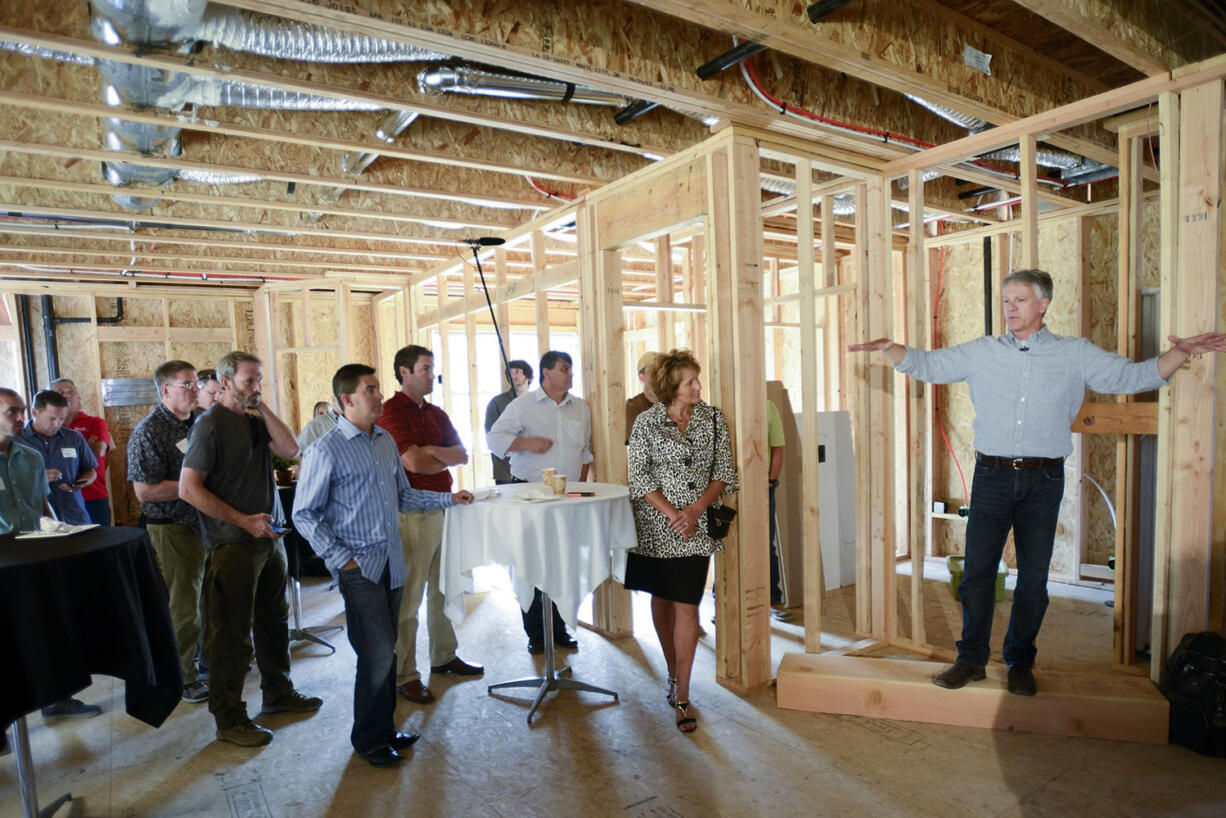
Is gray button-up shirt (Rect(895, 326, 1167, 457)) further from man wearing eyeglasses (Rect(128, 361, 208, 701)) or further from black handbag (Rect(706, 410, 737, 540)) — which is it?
man wearing eyeglasses (Rect(128, 361, 208, 701))

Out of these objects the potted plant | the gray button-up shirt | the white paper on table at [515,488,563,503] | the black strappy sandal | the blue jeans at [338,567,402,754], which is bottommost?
the black strappy sandal

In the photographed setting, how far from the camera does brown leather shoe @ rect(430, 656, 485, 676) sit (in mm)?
3811

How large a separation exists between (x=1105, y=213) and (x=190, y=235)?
6805mm

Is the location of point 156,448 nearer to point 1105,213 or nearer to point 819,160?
point 819,160

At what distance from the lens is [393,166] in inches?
180

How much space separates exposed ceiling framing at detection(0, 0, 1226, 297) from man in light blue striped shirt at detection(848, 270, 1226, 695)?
46.1 inches

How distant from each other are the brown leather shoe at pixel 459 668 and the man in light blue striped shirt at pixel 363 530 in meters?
0.92

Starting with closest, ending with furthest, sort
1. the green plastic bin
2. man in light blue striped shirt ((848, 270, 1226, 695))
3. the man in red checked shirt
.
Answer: man in light blue striped shirt ((848, 270, 1226, 695))
the green plastic bin
the man in red checked shirt

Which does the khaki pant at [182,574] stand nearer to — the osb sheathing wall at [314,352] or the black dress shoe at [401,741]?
the black dress shoe at [401,741]

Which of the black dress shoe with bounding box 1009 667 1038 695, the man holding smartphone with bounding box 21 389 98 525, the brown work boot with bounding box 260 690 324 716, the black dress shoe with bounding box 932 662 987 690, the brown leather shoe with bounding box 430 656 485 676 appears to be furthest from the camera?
the man holding smartphone with bounding box 21 389 98 525

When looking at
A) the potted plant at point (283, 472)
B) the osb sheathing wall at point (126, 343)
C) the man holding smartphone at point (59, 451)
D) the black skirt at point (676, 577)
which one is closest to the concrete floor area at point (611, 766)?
the black skirt at point (676, 577)

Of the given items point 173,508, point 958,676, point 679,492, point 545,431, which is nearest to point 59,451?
point 173,508

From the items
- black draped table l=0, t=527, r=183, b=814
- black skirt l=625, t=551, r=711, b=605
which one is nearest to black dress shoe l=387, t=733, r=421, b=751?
black draped table l=0, t=527, r=183, b=814

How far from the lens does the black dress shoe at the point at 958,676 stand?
305 cm
